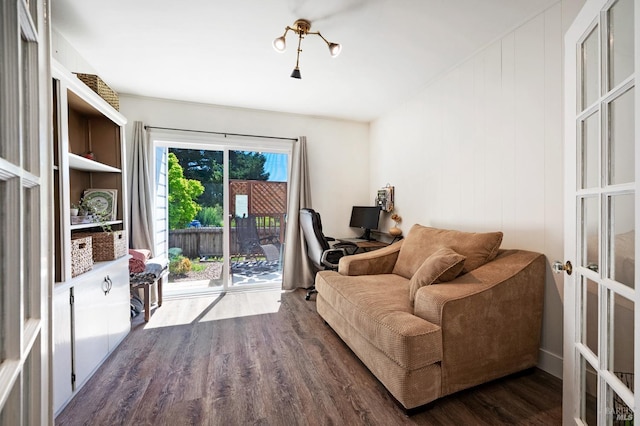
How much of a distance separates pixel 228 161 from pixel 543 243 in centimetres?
347

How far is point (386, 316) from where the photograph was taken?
1648 mm

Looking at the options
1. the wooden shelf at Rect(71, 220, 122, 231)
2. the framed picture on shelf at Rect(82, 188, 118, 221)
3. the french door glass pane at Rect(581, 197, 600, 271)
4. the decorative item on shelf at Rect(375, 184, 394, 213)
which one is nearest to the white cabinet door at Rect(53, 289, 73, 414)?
the wooden shelf at Rect(71, 220, 122, 231)

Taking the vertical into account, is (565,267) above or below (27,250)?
below

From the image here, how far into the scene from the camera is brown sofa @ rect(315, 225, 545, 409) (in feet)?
4.91

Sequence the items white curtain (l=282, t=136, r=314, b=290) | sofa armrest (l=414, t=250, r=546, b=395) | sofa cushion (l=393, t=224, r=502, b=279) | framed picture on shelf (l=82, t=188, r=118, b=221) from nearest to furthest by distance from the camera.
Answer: sofa armrest (l=414, t=250, r=546, b=395), sofa cushion (l=393, t=224, r=502, b=279), framed picture on shelf (l=82, t=188, r=118, b=221), white curtain (l=282, t=136, r=314, b=290)

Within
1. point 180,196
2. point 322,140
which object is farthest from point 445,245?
point 180,196

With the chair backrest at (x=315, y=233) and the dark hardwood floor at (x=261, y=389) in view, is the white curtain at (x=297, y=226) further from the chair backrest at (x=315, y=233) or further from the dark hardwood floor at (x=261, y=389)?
the dark hardwood floor at (x=261, y=389)

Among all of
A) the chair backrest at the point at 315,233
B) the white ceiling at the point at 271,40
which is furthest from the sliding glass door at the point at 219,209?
the chair backrest at the point at 315,233

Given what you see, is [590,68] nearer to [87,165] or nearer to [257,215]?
[87,165]

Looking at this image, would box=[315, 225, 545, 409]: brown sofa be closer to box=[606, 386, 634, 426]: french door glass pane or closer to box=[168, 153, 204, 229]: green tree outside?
box=[606, 386, 634, 426]: french door glass pane

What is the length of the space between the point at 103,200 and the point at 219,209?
5.07 ft

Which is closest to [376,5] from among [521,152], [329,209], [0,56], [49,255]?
[521,152]

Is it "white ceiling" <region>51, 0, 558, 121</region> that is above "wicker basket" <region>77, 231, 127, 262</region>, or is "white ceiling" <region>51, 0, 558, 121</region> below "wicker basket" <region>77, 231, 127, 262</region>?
above

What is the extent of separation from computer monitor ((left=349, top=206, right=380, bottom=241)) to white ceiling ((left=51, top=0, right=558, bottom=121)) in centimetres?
148
